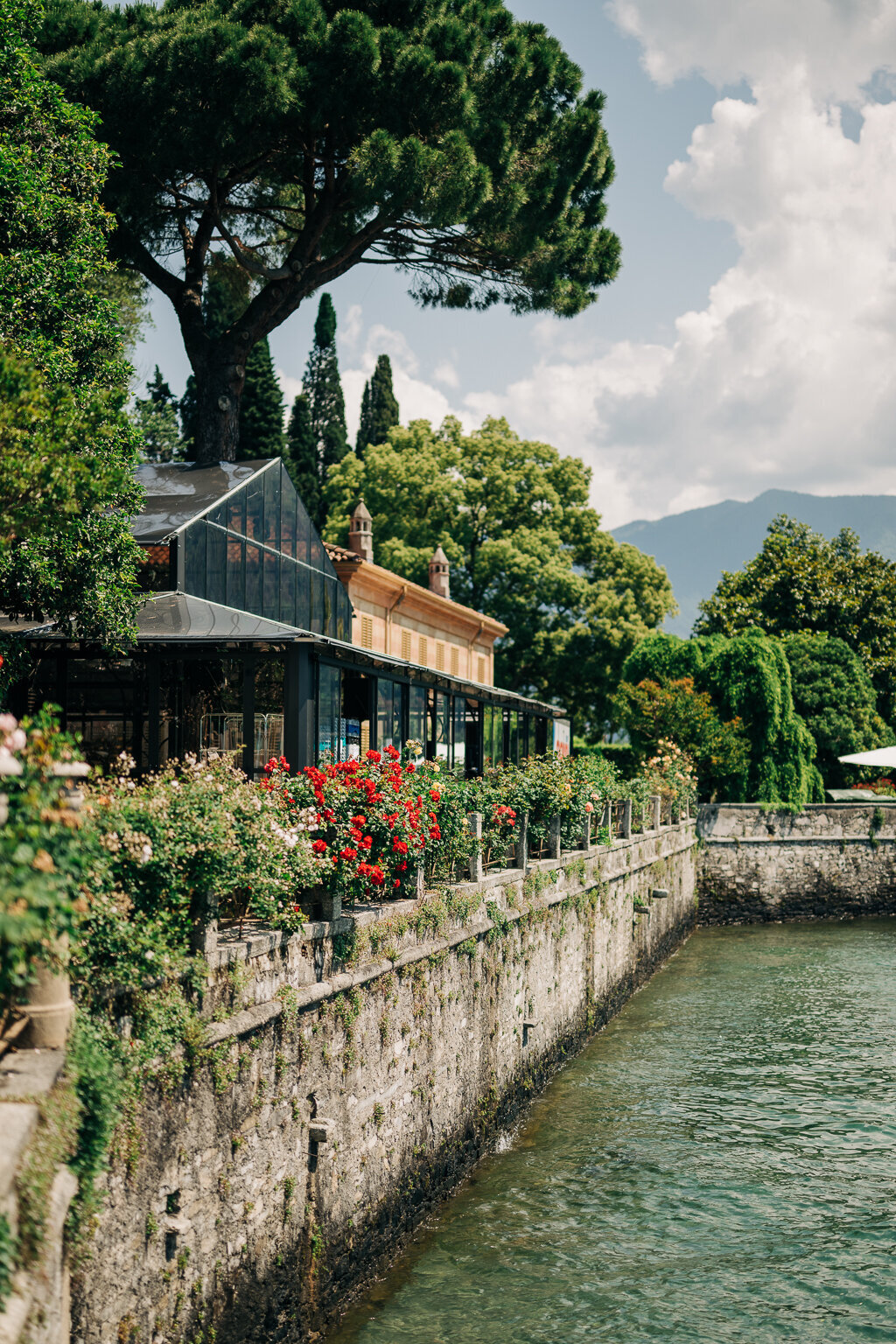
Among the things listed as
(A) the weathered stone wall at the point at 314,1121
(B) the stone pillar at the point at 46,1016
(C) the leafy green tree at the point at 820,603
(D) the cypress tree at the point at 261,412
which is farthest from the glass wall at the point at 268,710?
A: (D) the cypress tree at the point at 261,412

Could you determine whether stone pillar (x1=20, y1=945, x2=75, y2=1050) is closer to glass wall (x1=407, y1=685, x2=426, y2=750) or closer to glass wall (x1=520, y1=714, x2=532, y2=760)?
glass wall (x1=407, y1=685, x2=426, y2=750)

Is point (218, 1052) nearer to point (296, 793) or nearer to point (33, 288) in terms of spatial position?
point (296, 793)

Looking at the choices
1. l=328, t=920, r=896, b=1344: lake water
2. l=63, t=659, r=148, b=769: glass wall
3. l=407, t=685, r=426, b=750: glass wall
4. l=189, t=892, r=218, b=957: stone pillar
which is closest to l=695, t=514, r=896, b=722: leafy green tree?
l=407, t=685, r=426, b=750: glass wall

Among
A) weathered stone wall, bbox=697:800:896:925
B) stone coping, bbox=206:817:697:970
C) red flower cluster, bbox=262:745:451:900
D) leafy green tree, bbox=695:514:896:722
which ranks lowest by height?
weathered stone wall, bbox=697:800:896:925

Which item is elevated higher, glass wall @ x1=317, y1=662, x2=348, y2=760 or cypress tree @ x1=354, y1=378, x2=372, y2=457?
cypress tree @ x1=354, y1=378, x2=372, y2=457

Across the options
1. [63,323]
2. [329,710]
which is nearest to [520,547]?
[329,710]

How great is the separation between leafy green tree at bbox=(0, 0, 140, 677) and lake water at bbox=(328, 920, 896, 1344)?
21.8 ft

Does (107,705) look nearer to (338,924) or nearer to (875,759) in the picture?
(338,924)

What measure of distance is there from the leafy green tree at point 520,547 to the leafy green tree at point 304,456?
539cm

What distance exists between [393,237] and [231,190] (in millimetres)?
3330

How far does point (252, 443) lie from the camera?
1886 inches

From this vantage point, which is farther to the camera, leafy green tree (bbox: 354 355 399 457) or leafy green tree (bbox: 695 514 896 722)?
leafy green tree (bbox: 354 355 399 457)

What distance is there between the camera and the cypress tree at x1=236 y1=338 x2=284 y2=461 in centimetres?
→ 4794

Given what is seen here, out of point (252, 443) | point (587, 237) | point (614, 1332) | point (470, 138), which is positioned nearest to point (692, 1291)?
point (614, 1332)
